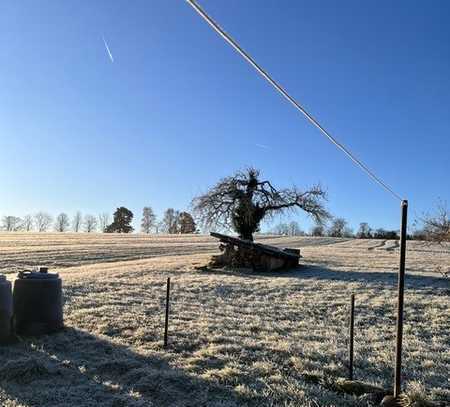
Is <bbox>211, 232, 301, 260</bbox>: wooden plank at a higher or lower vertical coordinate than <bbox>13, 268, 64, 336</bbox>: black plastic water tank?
higher

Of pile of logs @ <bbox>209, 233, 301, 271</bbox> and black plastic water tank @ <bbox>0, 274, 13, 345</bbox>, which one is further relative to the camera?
pile of logs @ <bbox>209, 233, 301, 271</bbox>

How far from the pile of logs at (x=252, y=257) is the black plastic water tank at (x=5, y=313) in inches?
545

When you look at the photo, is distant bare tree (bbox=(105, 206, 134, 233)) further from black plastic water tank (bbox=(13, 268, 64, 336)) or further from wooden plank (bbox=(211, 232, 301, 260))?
black plastic water tank (bbox=(13, 268, 64, 336))

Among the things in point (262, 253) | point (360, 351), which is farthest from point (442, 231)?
point (360, 351)

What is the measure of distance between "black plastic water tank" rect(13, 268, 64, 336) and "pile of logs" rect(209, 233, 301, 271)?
43.5ft

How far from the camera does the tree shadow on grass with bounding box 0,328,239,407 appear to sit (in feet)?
16.8

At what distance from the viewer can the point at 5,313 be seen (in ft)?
23.7

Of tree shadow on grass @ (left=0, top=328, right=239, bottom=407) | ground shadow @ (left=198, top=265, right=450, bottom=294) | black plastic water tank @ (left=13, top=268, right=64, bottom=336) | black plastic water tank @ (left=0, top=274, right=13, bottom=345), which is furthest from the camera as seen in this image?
ground shadow @ (left=198, top=265, right=450, bottom=294)

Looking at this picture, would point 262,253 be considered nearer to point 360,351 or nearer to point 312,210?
point 312,210

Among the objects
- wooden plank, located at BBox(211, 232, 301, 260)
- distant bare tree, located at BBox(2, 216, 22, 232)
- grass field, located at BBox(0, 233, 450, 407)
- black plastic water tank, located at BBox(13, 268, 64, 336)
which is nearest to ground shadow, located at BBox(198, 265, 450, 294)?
wooden plank, located at BBox(211, 232, 301, 260)

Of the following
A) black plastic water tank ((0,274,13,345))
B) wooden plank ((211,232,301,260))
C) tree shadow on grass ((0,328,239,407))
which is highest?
wooden plank ((211,232,301,260))

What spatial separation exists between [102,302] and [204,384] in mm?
6050

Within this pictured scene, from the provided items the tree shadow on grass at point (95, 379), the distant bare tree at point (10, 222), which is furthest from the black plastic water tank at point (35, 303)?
the distant bare tree at point (10, 222)

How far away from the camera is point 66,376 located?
586 centimetres
